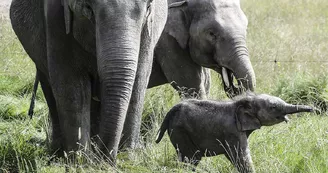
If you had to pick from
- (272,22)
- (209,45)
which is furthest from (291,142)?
(272,22)

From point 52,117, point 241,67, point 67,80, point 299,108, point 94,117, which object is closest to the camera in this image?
point 299,108

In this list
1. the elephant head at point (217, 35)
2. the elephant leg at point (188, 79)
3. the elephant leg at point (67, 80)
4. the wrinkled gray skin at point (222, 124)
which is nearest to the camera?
the wrinkled gray skin at point (222, 124)

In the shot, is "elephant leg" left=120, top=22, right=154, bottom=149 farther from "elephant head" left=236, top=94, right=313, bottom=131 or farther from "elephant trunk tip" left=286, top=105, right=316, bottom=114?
"elephant trunk tip" left=286, top=105, right=316, bottom=114

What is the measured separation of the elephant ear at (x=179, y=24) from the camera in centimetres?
994

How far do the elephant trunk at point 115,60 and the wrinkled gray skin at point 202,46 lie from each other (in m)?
2.67

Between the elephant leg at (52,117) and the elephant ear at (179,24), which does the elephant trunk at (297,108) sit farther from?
the elephant ear at (179,24)

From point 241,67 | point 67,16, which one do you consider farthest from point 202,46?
point 67,16

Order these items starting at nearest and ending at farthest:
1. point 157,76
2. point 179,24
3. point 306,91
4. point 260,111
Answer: point 260,111 → point 179,24 → point 157,76 → point 306,91

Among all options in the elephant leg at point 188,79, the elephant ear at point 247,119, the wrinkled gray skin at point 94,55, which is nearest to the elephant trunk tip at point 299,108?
the elephant ear at point 247,119

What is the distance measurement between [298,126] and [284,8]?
14049mm

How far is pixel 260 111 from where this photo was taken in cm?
679

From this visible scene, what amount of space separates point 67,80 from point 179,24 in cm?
309

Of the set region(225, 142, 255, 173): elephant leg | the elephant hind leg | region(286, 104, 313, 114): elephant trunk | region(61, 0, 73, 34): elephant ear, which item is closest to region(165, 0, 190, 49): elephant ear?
the elephant hind leg

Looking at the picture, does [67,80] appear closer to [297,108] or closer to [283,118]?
[283,118]
